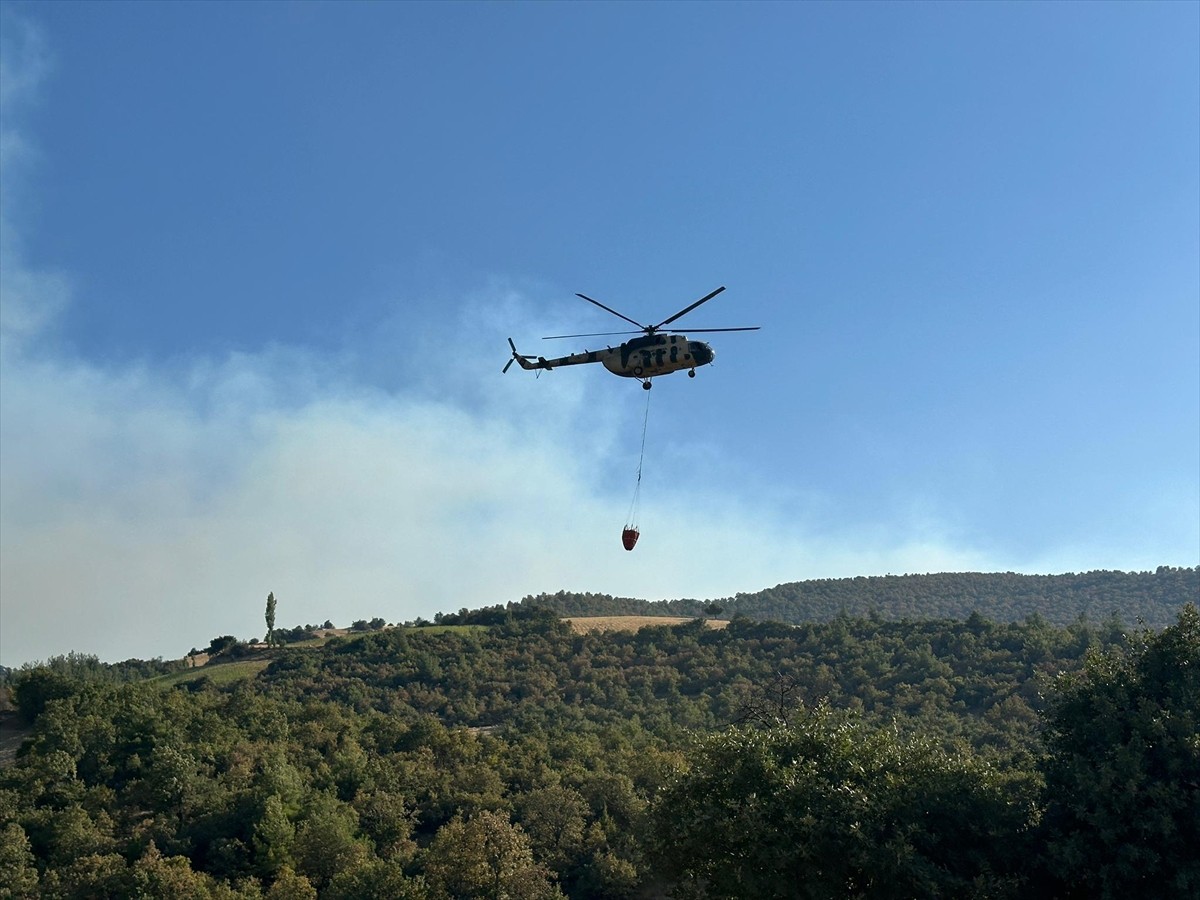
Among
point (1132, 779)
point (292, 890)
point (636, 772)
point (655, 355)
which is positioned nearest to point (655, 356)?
point (655, 355)

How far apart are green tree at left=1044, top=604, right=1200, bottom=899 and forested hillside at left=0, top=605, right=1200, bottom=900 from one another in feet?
0.25

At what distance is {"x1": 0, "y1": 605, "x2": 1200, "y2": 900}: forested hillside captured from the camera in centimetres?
2756

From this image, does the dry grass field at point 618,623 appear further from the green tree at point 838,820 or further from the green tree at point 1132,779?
the green tree at point 1132,779

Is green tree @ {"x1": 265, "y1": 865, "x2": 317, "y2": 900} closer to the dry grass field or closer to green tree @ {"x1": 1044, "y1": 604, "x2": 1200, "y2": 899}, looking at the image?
green tree @ {"x1": 1044, "y1": 604, "x2": 1200, "y2": 899}

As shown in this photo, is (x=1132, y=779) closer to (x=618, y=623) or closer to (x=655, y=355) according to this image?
(x=655, y=355)

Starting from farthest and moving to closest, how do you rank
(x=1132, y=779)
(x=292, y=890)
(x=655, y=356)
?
1. (x=292, y=890)
2. (x=655, y=356)
3. (x=1132, y=779)

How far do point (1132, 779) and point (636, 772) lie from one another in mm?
43915

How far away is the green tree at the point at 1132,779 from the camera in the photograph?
25547 mm

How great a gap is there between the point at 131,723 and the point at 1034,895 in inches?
2567

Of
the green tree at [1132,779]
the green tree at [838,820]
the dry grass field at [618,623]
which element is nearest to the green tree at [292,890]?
the green tree at [838,820]

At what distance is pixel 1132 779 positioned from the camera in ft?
85.2

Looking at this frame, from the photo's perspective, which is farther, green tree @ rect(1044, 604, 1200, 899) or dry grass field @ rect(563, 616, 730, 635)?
dry grass field @ rect(563, 616, 730, 635)

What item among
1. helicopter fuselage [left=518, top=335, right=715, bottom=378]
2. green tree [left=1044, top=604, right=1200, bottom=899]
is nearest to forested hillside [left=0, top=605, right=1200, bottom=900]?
green tree [left=1044, top=604, right=1200, bottom=899]

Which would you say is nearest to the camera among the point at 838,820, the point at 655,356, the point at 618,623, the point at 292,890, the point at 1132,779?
the point at 1132,779
